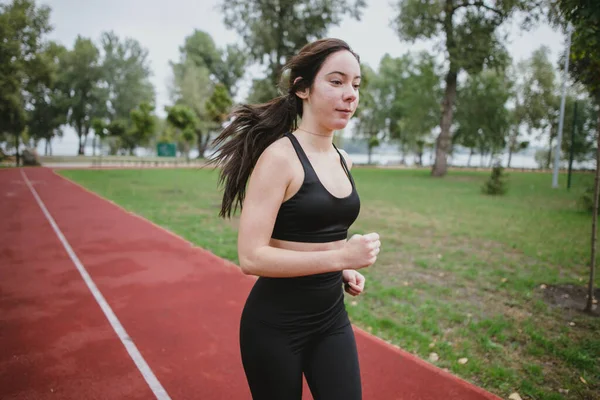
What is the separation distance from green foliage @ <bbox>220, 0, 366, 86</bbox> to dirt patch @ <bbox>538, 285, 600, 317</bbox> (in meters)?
17.9

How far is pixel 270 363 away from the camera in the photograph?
161 centimetres

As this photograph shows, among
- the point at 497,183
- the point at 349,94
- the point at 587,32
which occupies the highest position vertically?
the point at 587,32

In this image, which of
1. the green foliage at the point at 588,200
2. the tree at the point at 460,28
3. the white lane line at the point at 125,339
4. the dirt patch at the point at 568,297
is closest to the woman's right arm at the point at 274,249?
the white lane line at the point at 125,339

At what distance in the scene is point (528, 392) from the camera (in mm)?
3369

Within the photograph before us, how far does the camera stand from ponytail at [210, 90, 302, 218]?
1.81m

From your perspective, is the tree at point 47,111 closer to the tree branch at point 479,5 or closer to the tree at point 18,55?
the tree at point 18,55

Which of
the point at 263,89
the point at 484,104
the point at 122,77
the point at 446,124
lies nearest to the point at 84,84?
the point at 122,77

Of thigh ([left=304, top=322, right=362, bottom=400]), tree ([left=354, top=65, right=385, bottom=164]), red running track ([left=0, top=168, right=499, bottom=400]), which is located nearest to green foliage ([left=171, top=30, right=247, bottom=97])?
tree ([left=354, top=65, right=385, bottom=164])

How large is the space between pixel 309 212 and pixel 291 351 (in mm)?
611

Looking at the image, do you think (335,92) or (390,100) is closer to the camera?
(335,92)

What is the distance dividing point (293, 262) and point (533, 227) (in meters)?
11.2

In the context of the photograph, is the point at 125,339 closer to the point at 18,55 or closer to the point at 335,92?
the point at 335,92

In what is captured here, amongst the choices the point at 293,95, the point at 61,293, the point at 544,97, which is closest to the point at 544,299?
the point at 293,95

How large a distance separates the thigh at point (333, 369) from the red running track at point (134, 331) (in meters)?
1.78
